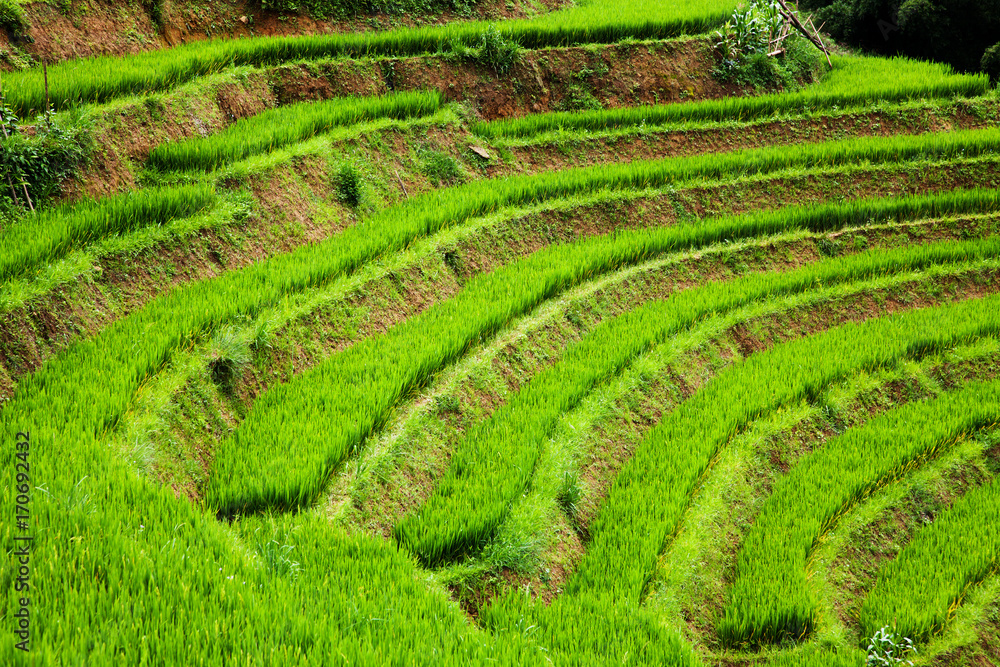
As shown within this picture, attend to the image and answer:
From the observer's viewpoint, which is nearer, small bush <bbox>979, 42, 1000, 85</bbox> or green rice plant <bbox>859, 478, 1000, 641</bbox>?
green rice plant <bbox>859, 478, 1000, 641</bbox>

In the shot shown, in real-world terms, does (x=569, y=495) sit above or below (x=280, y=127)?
below

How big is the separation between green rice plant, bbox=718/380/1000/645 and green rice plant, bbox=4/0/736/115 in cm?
602

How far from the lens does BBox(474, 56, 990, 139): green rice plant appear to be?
959cm

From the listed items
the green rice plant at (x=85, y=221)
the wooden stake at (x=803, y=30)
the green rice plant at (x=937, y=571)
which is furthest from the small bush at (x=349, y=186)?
the wooden stake at (x=803, y=30)

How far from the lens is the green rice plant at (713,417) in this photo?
4715 mm

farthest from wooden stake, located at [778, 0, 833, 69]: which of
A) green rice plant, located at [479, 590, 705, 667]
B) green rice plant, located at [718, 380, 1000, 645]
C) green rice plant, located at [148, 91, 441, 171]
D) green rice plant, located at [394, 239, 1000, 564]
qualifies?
green rice plant, located at [479, 590, 705, 667]

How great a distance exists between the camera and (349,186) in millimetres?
7297

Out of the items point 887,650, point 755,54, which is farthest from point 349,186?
point 755,54

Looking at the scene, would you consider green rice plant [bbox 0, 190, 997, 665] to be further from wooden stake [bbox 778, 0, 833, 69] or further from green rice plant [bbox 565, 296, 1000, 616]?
wooden stake [bbox 778, 0, 833, 69]

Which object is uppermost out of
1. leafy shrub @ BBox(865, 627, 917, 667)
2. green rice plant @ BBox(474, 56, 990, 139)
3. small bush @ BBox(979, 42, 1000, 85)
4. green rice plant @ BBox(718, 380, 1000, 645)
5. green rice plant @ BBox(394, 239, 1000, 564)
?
small bush @ BBox(979, 42, 1000, 85)

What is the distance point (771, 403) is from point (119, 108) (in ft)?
18.8

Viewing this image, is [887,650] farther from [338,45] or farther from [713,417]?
[338,45]

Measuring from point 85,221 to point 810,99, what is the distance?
9.30 meters

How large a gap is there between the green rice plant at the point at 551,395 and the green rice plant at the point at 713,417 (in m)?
0.61
